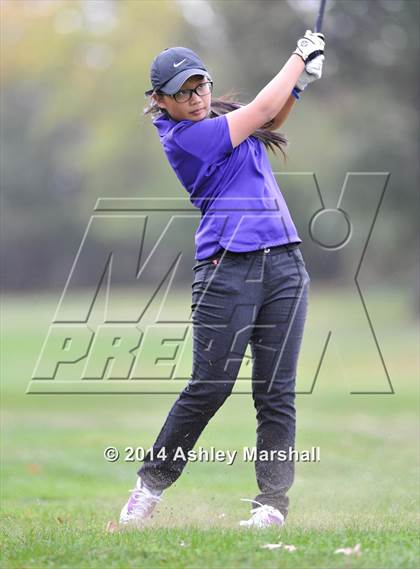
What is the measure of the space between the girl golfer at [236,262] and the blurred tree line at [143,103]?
2330 cm

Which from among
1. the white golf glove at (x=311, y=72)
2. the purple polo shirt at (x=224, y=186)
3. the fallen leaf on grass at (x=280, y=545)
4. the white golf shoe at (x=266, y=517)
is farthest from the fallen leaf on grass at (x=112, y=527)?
the white golf glove at (x=311, y=72)

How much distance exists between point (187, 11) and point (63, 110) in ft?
44.5

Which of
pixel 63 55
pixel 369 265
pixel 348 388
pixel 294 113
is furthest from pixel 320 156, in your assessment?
pixel 348 388

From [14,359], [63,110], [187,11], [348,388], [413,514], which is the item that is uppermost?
[63,110]

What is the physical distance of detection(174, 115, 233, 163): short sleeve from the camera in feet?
18.2

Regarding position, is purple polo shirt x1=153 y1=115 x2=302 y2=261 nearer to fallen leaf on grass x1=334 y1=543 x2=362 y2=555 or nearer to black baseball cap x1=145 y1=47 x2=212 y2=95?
black baseball cap x1=145 y1=47 x2=212 y2=95

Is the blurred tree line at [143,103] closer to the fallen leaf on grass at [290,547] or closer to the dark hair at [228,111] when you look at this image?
the dark hair at [228,111]

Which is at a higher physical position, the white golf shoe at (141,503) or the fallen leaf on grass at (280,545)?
the white golf shoe at (141,503)

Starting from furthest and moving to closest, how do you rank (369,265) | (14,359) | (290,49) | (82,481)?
(369,265) < (290,49) < (14,359) < (82,481)

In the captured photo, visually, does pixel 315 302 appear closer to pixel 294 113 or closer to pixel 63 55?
pixel 294 113

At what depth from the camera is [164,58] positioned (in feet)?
18.6

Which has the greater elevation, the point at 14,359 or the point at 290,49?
the point at 290,49

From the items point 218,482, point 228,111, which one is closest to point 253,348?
point 228,111

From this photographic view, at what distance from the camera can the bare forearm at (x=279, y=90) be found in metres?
5.57
